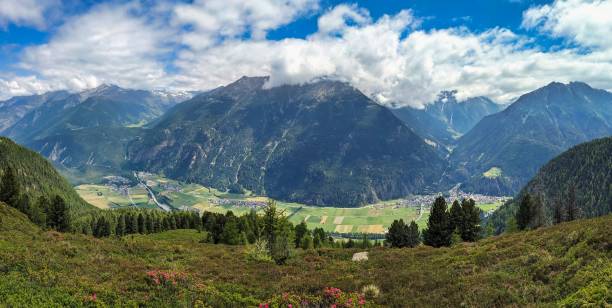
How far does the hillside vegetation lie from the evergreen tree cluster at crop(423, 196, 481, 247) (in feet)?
178

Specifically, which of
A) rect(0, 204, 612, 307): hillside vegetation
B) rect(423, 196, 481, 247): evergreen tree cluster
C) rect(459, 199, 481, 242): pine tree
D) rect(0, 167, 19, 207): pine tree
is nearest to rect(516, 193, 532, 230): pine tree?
rect(423, 196, 481, 247): evergreen tree cluster

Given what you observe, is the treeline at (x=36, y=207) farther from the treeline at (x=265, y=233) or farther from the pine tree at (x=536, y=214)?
the pine tree at (x=536, y=214)

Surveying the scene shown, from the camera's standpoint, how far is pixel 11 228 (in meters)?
39.2

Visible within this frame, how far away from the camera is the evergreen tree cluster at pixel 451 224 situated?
9174 cm

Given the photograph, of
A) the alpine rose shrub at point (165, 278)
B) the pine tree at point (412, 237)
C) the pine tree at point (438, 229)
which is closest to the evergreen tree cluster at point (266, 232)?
the alpine rose shrub at point (165, 278)

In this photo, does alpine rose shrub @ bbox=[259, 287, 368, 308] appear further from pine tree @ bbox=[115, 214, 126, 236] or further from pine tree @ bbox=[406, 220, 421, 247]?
pine tree @ bbox=[115, 214, 126, 236]

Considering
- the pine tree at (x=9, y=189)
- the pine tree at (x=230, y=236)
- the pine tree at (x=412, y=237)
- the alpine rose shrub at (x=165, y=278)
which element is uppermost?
the pine tree at (x=9, y=189)

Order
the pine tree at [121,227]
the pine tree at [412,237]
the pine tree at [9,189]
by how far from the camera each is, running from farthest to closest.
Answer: the pine tree at [121,227]
the pine tree at [412,237]
the pine tree at [9,189]

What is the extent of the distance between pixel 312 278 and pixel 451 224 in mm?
71948

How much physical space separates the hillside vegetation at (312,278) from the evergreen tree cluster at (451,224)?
178 feet

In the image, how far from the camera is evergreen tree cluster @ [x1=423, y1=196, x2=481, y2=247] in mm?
91738

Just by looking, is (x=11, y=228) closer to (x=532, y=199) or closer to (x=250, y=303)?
(x=250, y=303)

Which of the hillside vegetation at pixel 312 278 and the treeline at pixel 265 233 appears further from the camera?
the treeline at pixel 265 233

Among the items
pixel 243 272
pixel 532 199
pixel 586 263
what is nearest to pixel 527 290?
pixel 586 263
